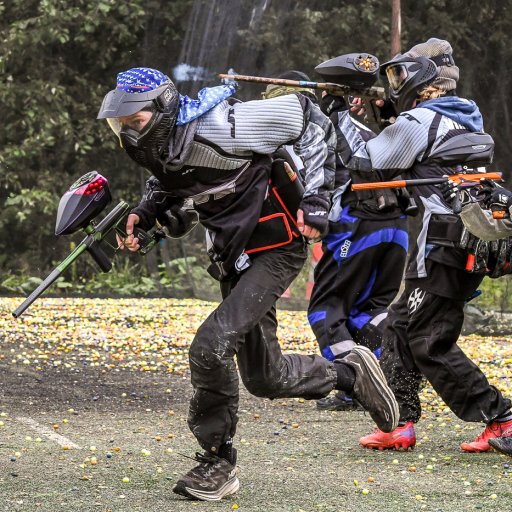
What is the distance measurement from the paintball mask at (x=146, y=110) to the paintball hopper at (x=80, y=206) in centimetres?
32

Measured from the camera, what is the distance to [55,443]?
589 cm

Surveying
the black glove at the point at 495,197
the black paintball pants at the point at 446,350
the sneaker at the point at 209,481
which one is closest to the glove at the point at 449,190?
the black glove at the point at 495,197

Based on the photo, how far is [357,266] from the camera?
7.04 meters

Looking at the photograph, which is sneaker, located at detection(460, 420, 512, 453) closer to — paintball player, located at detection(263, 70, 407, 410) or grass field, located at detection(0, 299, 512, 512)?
grass field, located at detection(0, 299, 512, 512)

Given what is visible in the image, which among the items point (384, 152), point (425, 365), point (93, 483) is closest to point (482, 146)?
point (384, 152)

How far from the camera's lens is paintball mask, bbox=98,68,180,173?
4.69m

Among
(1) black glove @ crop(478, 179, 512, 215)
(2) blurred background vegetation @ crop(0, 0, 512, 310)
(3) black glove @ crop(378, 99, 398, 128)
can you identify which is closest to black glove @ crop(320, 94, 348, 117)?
(3) black glove @ crop(378, 99, 398, 128)

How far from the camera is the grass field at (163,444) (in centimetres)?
466

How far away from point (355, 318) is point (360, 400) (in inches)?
73.9

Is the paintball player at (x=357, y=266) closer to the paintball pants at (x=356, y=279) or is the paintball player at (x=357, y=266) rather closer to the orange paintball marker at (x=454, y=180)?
the paintball pants at (x=356, y=279)

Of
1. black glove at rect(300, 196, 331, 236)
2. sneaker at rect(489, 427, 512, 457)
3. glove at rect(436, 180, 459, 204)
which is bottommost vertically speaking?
sneaker at rect(489, 427, 512, 457)

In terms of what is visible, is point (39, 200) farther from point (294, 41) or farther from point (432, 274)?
point (432, 274)

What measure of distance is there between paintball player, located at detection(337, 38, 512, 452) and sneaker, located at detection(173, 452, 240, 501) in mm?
1193

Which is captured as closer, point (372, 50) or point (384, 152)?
point (384, 152)
